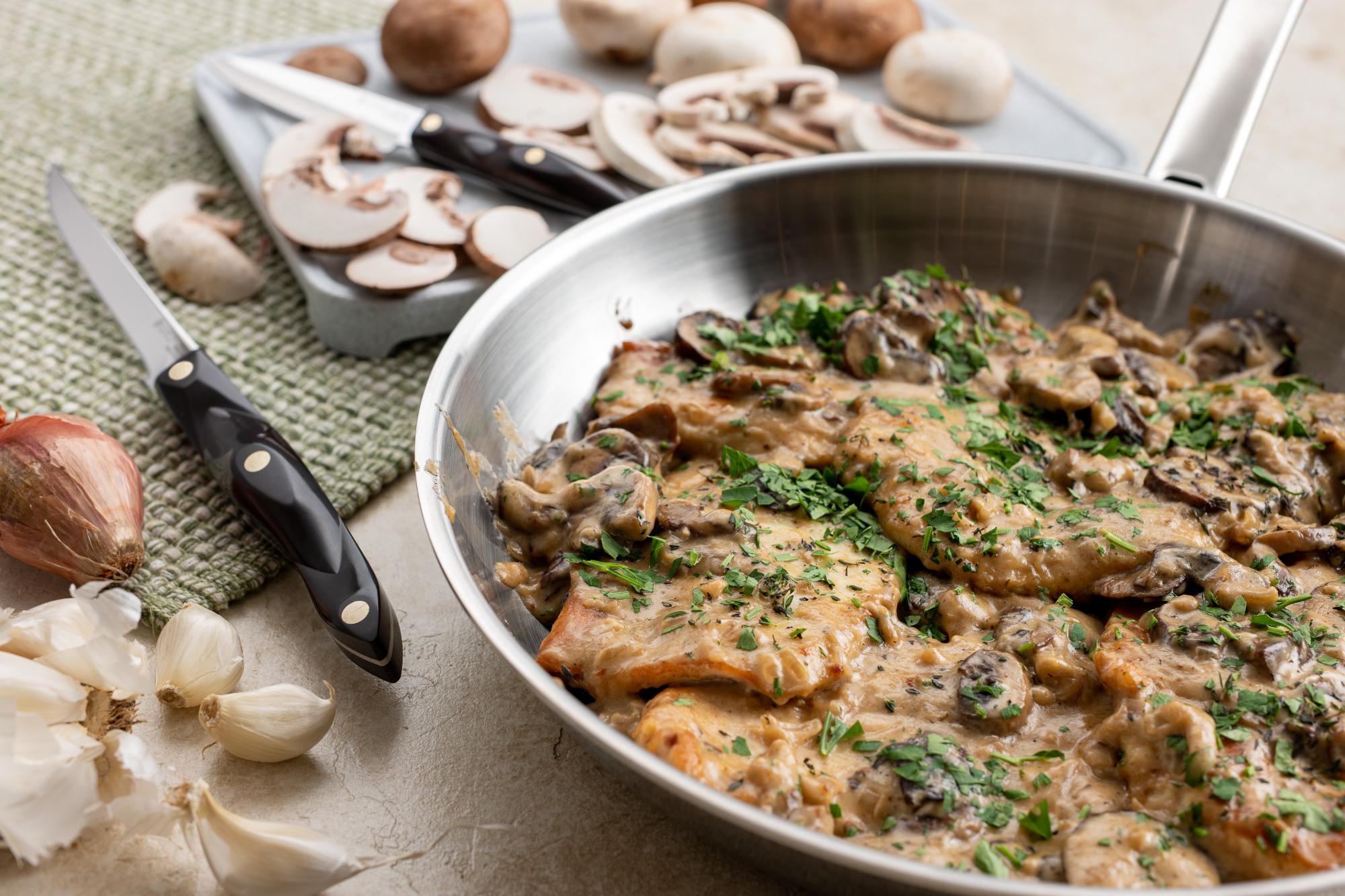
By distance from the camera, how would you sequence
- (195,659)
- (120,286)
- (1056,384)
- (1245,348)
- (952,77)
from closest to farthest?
(195,659), (1056,384), (1245,348), (120,286), (952,77)

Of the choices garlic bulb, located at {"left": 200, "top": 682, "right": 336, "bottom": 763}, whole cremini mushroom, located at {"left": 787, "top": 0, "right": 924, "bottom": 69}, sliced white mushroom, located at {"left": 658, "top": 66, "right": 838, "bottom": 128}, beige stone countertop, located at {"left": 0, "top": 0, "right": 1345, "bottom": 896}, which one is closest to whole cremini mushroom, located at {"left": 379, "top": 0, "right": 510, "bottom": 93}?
sliced white mushroom, located at {"left": 658, "top": 66, "right": 838, "bottom": 128}

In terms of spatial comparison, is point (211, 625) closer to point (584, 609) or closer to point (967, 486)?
point (584, 609)

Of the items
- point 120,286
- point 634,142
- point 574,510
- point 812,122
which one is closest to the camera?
point 574,510

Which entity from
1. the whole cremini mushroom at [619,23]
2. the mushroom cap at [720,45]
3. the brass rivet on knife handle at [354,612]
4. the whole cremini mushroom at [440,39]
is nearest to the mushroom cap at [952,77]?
the mushroom cap at [720,45]

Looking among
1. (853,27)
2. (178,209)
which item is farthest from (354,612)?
(853,27)

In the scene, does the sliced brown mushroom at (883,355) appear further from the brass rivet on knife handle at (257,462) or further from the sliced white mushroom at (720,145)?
the brass rivet on knife handle at (257,462)

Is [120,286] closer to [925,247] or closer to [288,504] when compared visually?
[288,504]
